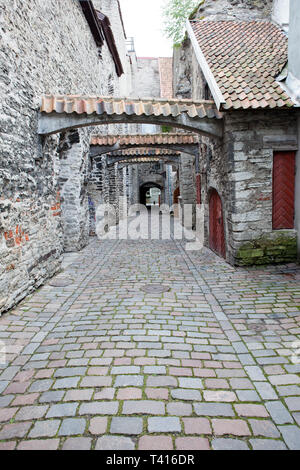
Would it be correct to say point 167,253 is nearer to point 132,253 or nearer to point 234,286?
point 132,253

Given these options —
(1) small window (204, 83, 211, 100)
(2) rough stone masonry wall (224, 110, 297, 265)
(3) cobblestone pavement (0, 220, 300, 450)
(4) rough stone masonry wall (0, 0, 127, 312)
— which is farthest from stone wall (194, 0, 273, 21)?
(3) cobblestone pavement (0, 220, 300, 450)

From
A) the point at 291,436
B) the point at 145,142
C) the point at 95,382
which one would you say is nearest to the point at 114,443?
the point at 95,382

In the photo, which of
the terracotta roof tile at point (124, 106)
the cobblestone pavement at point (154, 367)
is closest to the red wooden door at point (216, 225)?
the cobblestone pavement at point (154, 367)

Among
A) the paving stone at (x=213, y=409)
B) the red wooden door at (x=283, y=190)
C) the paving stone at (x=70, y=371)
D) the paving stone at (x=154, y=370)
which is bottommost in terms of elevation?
the paving stone at (x=213, y=409)

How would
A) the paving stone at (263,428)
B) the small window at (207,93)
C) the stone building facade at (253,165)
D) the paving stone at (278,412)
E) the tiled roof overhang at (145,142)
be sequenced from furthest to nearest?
the tiled roof overhang at (145,142)
the small window at (207,93)
the stone building facade at (253,165)
the paving stone at (278,412)
the paving stone at (263,428)

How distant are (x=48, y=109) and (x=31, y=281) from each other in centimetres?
310

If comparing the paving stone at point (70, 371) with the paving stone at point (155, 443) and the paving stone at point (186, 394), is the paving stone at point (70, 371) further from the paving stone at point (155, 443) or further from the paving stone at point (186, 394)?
the paving stone at point (155, 443)

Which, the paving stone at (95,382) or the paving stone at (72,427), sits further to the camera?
the paving stone at (95,382)

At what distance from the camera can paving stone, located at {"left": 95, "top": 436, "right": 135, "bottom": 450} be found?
220cm

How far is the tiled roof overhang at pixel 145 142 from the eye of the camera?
11.3m

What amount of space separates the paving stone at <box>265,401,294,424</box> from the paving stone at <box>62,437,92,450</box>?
139 centimetres

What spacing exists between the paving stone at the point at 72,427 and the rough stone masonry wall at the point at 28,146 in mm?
2462

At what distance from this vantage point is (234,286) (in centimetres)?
568

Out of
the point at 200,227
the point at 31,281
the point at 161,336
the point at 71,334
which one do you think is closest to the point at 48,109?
the point at 31,281
